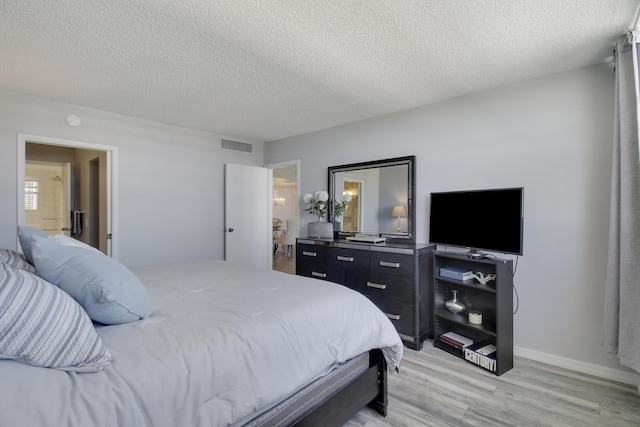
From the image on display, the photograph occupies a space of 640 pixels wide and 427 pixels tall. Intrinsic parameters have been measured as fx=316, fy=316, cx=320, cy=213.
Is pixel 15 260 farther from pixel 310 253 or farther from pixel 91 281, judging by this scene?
pixel 310 253

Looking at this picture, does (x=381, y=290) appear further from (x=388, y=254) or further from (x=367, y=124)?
(x=367, y=124)

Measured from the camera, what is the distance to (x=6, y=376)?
82cm

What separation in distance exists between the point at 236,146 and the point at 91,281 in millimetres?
3887

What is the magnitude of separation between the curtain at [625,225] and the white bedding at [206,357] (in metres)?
1.45

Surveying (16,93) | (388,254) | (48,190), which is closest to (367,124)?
(388,254)

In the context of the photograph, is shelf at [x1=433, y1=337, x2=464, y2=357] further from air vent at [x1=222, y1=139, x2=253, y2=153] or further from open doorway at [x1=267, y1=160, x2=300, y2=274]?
air vent at [x1=222, y1=139, x2=253, y2=153]

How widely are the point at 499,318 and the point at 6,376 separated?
9.13 feet

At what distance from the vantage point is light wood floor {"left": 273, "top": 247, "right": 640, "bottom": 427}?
1878mm

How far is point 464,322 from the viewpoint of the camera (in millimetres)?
2750

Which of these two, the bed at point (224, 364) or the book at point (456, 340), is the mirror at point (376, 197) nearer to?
the book at point (456, 340)

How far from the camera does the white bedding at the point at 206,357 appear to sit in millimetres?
858

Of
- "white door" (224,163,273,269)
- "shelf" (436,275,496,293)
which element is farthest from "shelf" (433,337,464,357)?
"white door" (224,163,273,269)

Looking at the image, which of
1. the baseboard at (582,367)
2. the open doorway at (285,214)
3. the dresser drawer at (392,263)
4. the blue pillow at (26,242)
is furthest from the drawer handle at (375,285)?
the blue pillow at (26,242)

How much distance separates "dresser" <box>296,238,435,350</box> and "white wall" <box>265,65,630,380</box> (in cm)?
76
